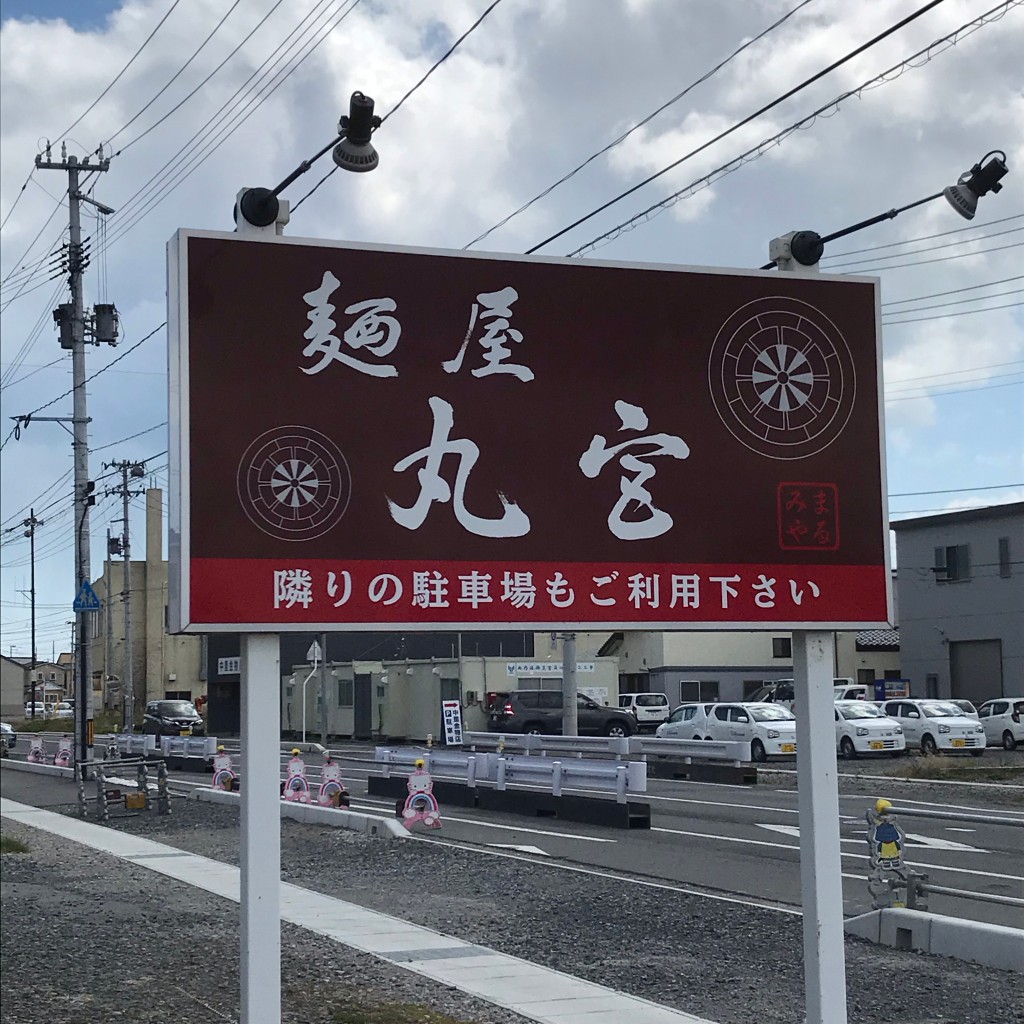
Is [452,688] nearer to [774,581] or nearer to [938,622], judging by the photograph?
[938,622]

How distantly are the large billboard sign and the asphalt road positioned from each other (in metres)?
6.97

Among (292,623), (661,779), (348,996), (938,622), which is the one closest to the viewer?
(292,623)

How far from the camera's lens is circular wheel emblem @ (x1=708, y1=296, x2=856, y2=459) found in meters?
6.53

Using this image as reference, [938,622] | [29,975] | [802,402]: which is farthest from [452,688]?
[802,402]

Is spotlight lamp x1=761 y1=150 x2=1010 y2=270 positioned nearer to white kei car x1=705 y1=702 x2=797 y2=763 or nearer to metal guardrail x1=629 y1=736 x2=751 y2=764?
metal guardrail x1=629 y1=736 x2=751 y2=764

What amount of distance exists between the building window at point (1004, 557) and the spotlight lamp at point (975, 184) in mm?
43105

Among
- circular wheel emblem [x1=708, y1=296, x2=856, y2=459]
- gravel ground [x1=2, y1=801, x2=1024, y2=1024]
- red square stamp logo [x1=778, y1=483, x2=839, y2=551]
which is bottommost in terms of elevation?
gravel ground [x1=2, y1=801, x2=1024, y2=1024]

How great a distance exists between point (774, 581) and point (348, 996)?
185 inches

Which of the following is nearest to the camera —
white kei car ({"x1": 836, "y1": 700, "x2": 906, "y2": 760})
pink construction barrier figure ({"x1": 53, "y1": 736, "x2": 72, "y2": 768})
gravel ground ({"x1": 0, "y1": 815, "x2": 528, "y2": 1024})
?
gravel ground ({"x1": 0, "y1": 815, "x2": 528, "y2": 1024})

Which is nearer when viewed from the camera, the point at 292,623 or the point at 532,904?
the point at 292,623

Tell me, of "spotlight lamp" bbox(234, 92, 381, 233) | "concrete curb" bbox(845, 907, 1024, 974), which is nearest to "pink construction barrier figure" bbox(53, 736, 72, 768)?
"concrete curb" bbox(845, 907, 1024, 974)

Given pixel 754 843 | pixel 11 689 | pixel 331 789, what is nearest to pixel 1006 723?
pixel 331 789

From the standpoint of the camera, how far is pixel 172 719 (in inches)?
2078

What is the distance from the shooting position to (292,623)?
5.75m
